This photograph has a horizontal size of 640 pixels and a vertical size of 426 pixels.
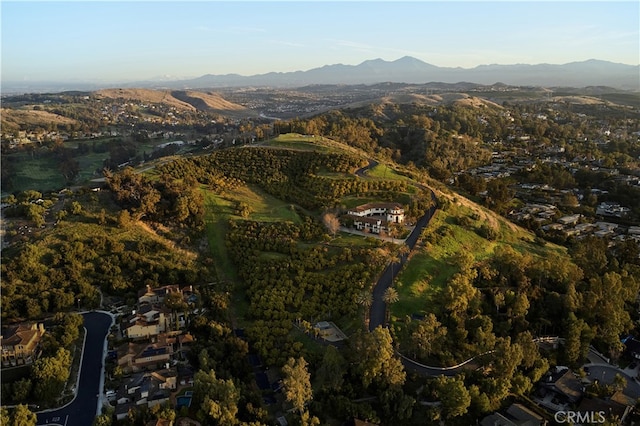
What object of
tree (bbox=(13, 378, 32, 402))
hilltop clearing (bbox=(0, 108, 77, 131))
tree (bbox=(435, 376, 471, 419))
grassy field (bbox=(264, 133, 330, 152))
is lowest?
tree (bbox=(435, 376, 471, 419))

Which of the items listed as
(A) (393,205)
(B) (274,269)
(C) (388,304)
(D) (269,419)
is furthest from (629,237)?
(D) (269,419)

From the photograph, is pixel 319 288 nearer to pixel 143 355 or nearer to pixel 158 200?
pixel 143 355

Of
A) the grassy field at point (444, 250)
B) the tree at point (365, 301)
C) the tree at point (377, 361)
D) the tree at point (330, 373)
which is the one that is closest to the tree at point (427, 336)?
the tree at point (377, 361)

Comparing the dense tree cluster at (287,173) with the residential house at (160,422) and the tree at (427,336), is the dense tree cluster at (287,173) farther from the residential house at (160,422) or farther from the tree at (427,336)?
the residential house at (160,422)

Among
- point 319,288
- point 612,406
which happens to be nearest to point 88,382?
point 319,288

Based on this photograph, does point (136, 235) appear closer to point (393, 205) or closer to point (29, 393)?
point (29, 393)

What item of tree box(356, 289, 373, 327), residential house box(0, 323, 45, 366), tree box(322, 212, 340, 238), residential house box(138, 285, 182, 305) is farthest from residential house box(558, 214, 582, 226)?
residential house box(0, 323, 45, 366)

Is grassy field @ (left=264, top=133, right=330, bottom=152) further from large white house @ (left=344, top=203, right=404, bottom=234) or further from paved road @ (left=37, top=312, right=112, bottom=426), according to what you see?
paved road @ (left=37, top=312, right=112, bottom=426)
